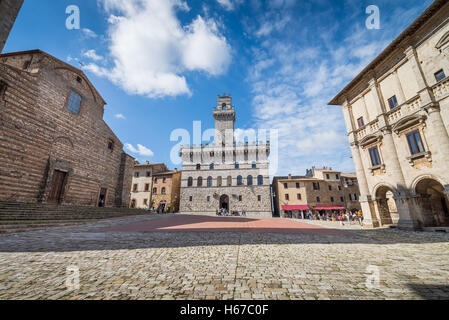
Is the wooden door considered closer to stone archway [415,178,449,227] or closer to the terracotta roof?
the terracotta roof

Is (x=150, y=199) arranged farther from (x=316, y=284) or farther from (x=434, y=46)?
(x=434, y=46)

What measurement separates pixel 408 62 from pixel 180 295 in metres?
17.0

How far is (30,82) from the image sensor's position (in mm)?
12859

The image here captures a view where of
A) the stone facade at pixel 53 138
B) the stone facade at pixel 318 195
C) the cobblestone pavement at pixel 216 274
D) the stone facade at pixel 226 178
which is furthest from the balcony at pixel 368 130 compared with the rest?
the stone facade at pixel 53 138

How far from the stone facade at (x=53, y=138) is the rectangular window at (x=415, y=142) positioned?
25.0 metres

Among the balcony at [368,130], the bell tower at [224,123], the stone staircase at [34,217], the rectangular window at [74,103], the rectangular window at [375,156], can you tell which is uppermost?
the bell tower at [224,123]

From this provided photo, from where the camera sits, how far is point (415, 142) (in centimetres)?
1047

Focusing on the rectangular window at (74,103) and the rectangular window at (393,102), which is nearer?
the rectangular window at (393,102)

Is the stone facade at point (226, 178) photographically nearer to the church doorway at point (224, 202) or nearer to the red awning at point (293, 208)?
the church doorway at point (224, 202)

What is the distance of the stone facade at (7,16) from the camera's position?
5.42 meters

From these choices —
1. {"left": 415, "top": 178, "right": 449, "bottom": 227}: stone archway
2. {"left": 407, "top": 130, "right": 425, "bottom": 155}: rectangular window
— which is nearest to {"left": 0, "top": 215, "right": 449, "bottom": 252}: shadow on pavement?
{"left": 415, "top": 178, "right": 449, "bottom": 227}: stone archway

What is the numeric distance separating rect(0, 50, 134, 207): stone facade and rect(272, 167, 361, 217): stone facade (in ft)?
84.5

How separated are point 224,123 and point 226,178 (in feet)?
37.9
